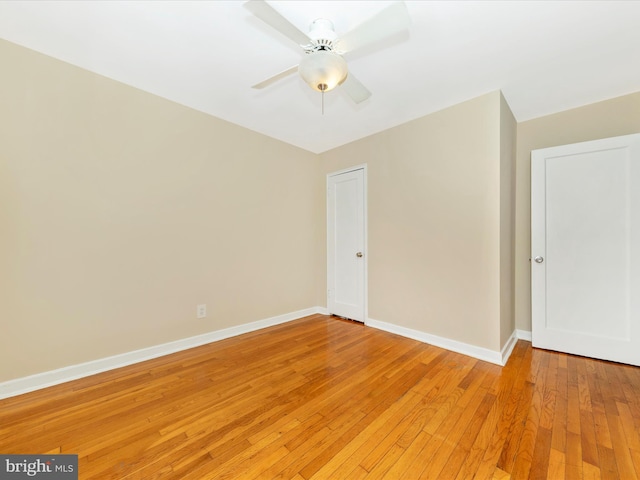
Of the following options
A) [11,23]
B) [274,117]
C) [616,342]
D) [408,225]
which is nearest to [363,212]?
[408,225]

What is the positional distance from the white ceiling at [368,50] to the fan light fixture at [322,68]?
0.44 meters

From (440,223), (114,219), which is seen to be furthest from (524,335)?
(114,219)

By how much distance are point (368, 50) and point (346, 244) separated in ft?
7.85

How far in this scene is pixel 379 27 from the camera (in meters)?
1.41

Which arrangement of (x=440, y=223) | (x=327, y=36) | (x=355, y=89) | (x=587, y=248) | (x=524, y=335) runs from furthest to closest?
1. (x=524, y=335)
2. (x=440, y=223)
3. (x=587, y=248)
4. (x=355, y=89)
5. (x=327, y=36)

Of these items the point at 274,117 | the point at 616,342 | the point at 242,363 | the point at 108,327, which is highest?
the point at 274,117

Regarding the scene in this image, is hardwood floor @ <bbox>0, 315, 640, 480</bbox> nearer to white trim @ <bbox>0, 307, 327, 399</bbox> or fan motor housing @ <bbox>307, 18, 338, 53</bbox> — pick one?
white trim @ <bbox>0, 307, 327, 399</bbox>

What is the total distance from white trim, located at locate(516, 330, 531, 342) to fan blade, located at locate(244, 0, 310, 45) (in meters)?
3.61

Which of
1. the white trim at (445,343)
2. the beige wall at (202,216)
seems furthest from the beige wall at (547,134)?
the white trim at (445,343)

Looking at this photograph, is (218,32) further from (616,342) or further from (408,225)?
(616,342)

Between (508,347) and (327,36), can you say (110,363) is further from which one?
(508,347)

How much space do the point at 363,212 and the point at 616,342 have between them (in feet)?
9.13

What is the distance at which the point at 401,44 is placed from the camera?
6.18 ft

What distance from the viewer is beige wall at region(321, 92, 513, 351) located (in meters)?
2.48
